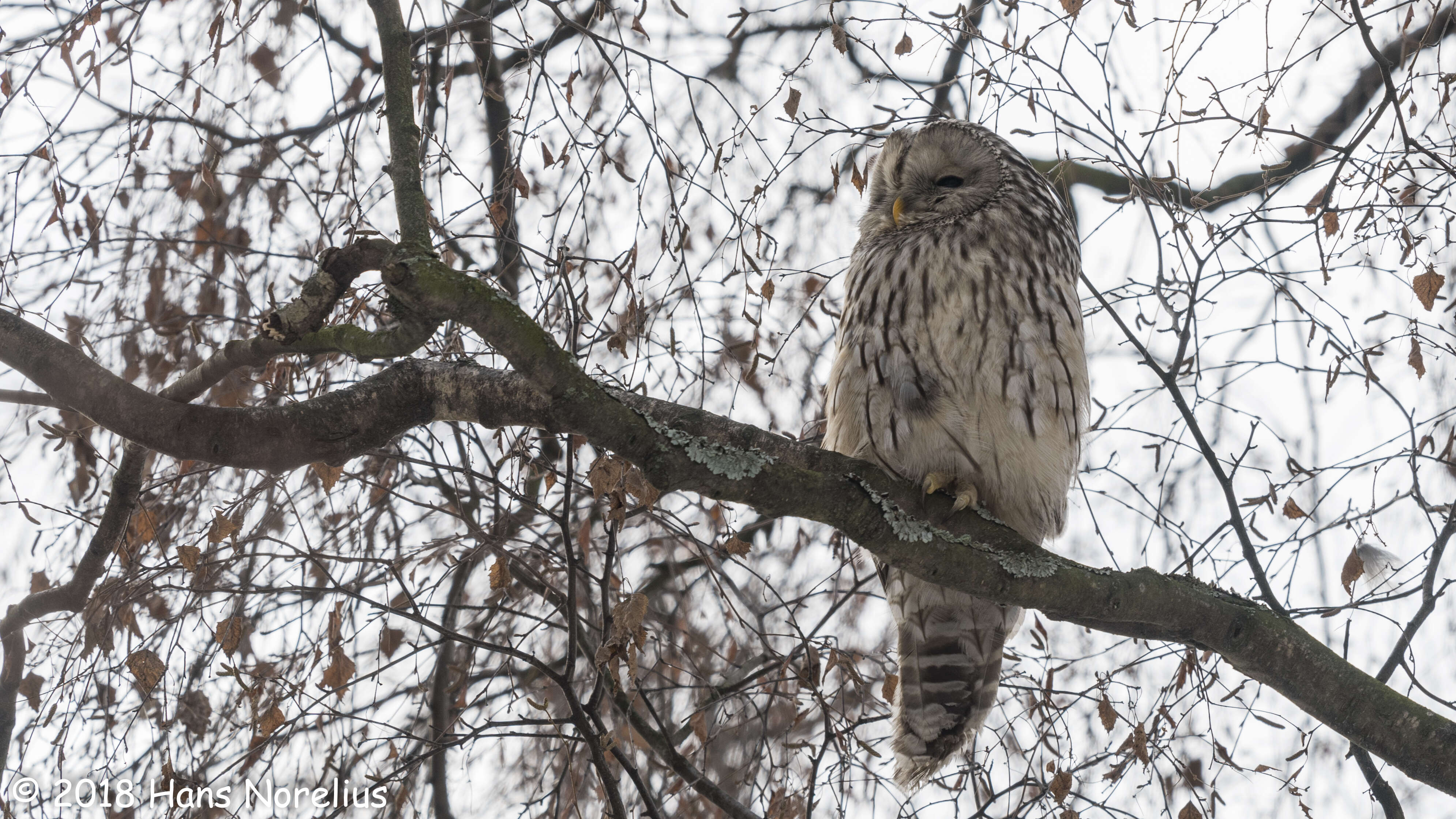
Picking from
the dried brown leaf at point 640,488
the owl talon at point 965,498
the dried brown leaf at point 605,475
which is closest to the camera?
the dried brown leaf at point 605,475

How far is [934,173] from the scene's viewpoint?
3.40 meters

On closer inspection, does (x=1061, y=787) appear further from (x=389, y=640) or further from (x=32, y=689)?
(x=32, y=689)

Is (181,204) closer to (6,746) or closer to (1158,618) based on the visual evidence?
(6,746)

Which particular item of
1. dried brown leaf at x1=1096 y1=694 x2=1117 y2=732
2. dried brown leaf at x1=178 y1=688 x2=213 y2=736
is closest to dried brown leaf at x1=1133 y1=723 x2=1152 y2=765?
dried brown leaf at x1=1096 y1=694 x2=1117 y2=732

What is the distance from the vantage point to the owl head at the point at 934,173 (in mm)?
3289

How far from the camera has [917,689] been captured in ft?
10.1

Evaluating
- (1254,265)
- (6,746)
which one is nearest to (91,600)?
(6,746)

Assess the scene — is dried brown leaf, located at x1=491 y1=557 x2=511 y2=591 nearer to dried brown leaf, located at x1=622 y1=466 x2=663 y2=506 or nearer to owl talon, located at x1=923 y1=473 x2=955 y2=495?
dried brown leaf, located at x1=622 y1=466 x2=663 y2=506

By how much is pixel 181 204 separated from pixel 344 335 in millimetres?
1742

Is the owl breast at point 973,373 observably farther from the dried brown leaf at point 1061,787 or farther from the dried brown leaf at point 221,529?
the dried brown leaf at point 221,529

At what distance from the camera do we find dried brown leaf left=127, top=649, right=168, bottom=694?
2.27 meters

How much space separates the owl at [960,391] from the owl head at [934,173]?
0.02m

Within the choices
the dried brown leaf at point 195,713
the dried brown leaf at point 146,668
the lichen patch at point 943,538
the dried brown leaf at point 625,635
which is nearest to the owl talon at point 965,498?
the lichen patch at point 943,538

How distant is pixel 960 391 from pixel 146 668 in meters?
1.92
